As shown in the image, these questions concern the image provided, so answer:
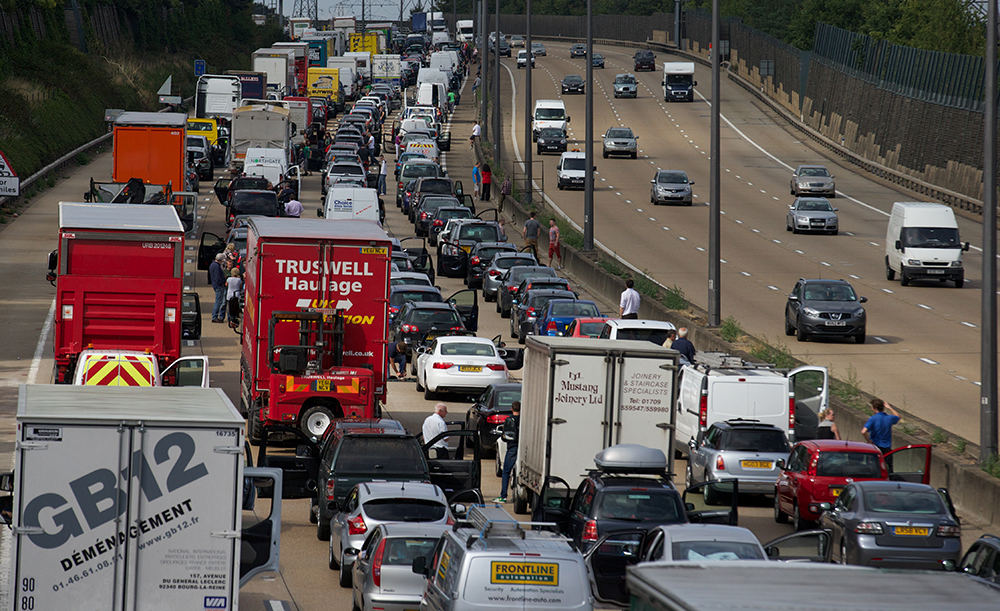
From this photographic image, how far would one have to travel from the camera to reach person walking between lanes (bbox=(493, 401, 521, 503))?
68.6ft

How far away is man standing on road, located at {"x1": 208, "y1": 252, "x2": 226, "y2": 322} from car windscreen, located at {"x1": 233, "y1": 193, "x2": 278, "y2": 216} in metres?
9.52

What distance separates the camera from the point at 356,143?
2815 inches

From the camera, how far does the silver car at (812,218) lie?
53219 millimetres

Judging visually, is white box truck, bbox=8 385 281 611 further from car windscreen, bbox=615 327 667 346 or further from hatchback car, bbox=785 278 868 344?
hatchback car, bbox=785 278 868 344

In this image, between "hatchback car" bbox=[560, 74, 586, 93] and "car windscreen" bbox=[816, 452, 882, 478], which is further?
"hatchback car" bbox=[560, 74, 586, 93]

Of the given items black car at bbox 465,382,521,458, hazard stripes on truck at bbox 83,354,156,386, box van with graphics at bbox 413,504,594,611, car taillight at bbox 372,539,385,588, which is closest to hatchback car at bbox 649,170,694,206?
black car at bbox 465,382,521,458

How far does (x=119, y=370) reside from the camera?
2177 cm

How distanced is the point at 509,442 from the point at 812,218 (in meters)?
34.1

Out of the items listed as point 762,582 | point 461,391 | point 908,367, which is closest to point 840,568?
point 762,582

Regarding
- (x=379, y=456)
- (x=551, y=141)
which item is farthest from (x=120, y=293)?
(x=551, y=141)

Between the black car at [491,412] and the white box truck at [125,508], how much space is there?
489 inches

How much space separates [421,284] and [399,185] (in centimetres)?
2451

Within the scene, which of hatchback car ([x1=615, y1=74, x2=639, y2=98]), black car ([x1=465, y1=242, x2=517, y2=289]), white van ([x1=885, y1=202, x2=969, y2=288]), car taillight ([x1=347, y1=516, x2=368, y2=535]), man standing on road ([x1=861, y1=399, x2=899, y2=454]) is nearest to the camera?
car taillight ([x1=347, y1=516, x2=368, y2=535])

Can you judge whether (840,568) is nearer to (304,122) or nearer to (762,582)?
(762,582)
